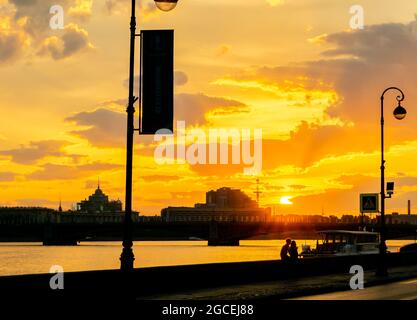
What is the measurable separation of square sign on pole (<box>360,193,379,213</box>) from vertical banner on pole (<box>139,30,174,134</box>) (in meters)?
19.2

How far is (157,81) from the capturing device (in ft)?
79.2

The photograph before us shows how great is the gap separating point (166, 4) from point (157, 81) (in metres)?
2.98

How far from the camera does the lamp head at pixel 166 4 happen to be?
21.8m

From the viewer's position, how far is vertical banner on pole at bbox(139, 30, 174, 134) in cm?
2392

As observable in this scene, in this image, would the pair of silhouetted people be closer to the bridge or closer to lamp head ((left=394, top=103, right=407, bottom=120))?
lamp head ((left=394, top=103, right=407, bottom=120))

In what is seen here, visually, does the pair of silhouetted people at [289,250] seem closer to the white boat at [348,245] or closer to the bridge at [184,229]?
the white boat at [348,245]

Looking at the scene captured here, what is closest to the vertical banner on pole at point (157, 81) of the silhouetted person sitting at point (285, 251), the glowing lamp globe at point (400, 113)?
the silhouetted person sitting at point (285, 251)

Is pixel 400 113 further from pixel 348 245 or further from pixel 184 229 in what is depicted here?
pixel 184 229

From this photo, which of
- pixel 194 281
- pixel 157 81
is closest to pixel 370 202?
pixel 194 281

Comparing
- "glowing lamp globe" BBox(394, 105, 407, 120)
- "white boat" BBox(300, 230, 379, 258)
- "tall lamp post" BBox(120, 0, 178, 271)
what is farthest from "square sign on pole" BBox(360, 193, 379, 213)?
"white boat" BBox(300, 230, 379, 258)

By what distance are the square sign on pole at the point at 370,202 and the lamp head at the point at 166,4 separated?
2175cm
